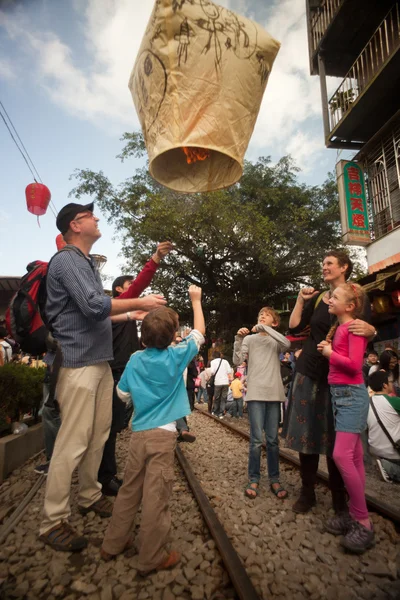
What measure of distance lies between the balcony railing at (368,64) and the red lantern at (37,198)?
8223 millimetres

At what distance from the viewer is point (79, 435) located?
2441mm

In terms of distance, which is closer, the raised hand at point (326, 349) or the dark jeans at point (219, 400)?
the raised hand at point (326, 349)

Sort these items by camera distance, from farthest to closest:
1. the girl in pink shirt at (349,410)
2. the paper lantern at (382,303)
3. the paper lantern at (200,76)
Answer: the paper lantern at (382,303), the girl in pink shirt at (349,410), the paper lantern at (200,76)

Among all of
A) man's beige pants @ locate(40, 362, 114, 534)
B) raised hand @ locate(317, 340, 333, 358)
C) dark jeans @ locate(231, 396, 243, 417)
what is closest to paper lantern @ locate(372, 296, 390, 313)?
dark jeans @ locate(231, 396, 243, 417)

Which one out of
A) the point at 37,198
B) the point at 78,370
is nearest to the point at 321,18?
the point at 37,198

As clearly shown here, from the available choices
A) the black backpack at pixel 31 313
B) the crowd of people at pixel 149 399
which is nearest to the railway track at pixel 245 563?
the crowd of people at pixel 149 399

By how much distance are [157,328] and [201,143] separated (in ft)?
4.18

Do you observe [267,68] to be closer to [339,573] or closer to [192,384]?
[339,573]

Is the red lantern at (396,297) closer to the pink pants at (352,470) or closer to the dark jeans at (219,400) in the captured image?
the dark jeans at (219,400)

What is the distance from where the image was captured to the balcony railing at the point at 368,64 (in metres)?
8.40

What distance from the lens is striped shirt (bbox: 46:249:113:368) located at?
2453 mm

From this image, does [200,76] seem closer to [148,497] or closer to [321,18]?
[148,497]

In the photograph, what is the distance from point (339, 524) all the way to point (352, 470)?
581mm

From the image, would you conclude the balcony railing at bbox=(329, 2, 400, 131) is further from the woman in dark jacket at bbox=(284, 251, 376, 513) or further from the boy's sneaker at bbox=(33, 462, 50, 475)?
the boy's sneaker at bbox=(33, 462, 50, 475)
